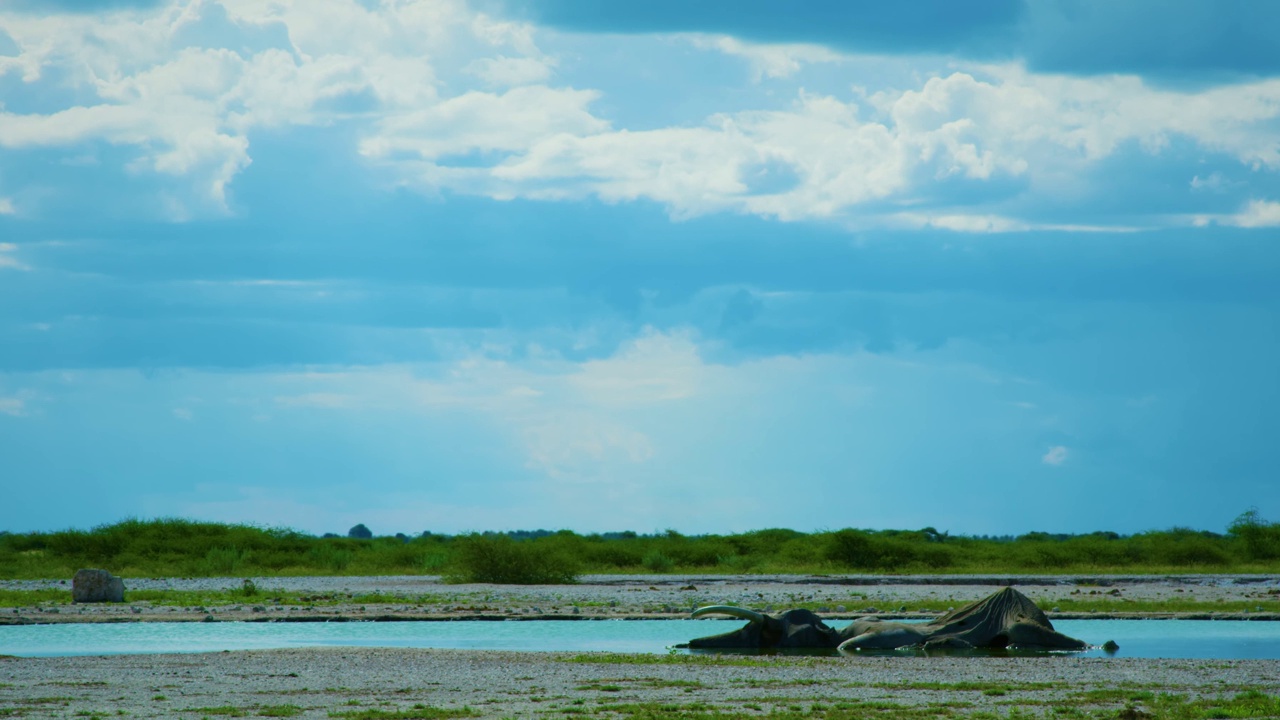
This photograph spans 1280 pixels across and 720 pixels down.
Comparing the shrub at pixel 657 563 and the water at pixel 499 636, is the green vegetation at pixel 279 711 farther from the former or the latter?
the shrub at pixel 657 563

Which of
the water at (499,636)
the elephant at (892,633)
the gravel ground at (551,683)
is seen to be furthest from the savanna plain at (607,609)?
the elephant at (892,633)

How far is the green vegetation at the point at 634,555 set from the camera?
55.7 m

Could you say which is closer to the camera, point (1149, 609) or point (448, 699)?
point (448, 699)

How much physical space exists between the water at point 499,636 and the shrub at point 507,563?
1552 cm

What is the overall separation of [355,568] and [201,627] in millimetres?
29509

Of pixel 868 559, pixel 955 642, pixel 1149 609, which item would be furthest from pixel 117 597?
pixel 868 559

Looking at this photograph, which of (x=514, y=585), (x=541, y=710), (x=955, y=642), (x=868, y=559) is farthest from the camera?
(x=868, y=559)

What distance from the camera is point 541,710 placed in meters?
13.4

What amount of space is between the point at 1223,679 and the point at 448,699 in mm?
9465

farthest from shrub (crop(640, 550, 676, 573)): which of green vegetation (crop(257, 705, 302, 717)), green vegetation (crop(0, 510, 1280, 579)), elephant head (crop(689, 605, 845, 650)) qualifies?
green vegetation (crop(257, 705, 302, 717))

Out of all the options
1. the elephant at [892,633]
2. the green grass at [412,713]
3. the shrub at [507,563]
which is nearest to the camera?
the green grass at [412,713]

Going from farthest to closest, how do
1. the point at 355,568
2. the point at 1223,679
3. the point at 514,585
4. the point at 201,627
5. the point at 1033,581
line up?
the point at 355,568 → the point at 1033,581 → the point at 514,585 → the point at 201,627 → the point at 1223,679

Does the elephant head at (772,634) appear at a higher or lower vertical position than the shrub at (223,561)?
lower

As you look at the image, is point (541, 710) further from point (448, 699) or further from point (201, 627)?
point (201, 627)
